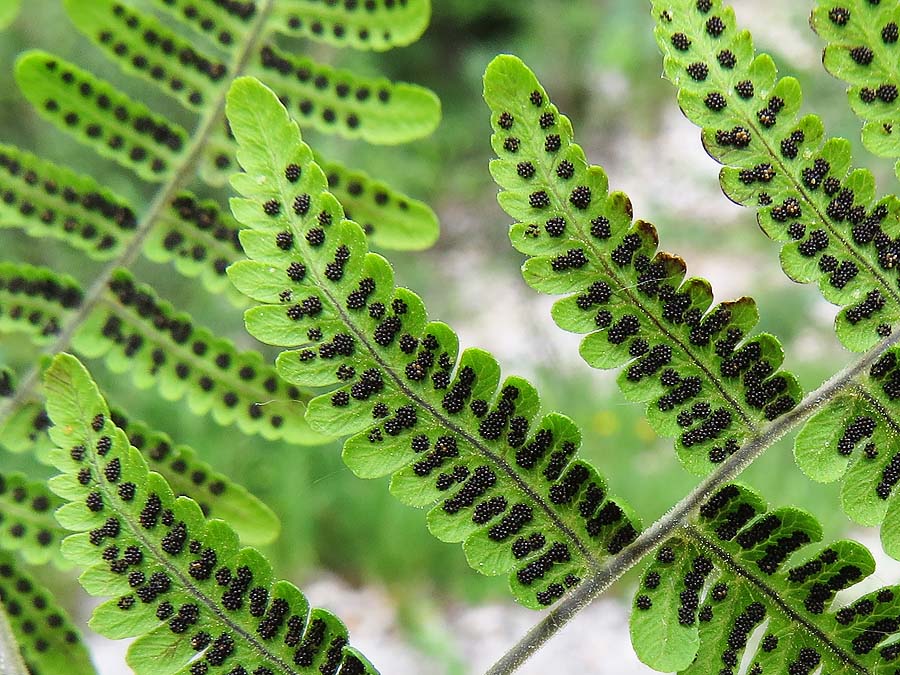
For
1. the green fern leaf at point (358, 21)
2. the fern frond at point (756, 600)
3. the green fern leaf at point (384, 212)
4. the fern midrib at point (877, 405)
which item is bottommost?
the fern frond at point (756, 600)

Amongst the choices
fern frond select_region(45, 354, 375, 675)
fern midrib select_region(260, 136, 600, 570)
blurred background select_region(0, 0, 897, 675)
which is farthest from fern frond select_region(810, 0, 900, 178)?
blurred background select_region(0, 0, 897, 675)

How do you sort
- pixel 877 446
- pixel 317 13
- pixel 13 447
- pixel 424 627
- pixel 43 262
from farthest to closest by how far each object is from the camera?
pixel 43 262 < pixel 424 627 < pixel 317 13 < pixel 13 447 < pixel 877 446

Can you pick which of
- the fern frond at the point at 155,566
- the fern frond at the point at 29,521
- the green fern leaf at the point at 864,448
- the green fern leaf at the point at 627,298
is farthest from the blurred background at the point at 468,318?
the green fern leaf at the point at 864,448

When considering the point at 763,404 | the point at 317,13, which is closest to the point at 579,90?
the point at 317,13

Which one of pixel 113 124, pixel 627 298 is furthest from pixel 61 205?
pixel 627 298

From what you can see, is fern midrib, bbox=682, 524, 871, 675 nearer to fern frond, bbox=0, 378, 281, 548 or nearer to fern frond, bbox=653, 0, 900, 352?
fern frond, bbox=653, 0, 900, 352

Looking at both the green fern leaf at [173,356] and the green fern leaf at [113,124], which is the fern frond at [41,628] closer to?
the green fern leaf at [173,356]

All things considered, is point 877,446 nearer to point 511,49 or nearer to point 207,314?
point 207,314
